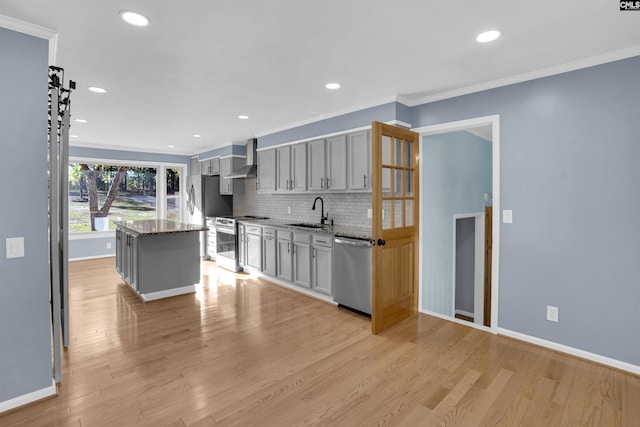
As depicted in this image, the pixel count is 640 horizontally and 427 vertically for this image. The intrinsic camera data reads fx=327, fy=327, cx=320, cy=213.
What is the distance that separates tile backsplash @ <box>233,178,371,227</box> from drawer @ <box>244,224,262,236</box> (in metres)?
0.59

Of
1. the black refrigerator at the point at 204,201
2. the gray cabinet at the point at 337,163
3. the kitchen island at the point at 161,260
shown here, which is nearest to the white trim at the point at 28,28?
the kitchen island at the point at 161,260

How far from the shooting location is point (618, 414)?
2070 mm

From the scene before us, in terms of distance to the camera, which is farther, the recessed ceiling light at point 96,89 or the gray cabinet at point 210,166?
the gray cabinet at point 210,166

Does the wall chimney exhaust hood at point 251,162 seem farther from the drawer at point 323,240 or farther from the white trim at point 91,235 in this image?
the white trim at point 91,235

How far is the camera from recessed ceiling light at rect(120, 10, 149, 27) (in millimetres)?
2043

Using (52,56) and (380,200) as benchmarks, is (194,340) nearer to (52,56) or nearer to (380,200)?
(380,200)

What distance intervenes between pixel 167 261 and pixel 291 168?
2219 mm

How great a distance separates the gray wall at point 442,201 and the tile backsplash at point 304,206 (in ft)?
2.76

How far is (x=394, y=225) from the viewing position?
3.54m

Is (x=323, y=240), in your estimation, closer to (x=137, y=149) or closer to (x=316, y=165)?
(x=316, y=165)

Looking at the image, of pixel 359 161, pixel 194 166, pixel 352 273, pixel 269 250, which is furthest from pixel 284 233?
pixel 194 166

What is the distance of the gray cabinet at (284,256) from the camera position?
187 inches

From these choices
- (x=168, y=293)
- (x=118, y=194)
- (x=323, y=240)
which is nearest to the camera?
(x=323, y=240)

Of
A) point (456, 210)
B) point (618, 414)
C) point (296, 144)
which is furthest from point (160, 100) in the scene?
point (618, 414)
